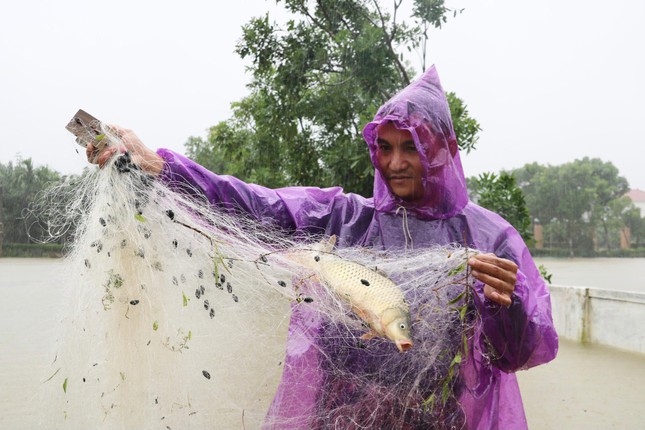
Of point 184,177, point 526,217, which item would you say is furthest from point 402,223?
point 526,217

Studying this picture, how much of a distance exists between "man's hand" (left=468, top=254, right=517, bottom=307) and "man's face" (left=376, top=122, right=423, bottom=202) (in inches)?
19.4

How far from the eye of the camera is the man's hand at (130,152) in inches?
69.3

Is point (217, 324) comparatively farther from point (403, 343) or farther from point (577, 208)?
point (577, 208)

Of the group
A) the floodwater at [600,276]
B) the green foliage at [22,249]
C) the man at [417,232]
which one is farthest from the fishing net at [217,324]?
the green foliage at [22,249]

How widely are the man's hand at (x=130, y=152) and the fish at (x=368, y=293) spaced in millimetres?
576

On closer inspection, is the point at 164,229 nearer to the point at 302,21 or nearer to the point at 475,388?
the point at 475,388

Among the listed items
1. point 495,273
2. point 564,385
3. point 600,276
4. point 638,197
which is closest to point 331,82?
point 564,385

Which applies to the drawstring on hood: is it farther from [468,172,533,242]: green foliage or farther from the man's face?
[468,172,533,242]: green foliage

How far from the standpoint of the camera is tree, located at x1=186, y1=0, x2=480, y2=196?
6.81 m

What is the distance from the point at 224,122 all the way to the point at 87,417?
1060cm

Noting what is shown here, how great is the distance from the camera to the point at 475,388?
6.29 feet

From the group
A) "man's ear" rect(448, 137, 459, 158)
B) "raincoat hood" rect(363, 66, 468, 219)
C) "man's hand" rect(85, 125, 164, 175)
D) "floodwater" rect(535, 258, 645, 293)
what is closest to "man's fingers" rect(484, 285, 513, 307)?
"raincoat hood" rect(363, 66, 468, 219)

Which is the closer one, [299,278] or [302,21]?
[299,278]

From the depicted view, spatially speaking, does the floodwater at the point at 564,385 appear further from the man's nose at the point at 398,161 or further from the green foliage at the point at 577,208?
the green foliage at the point at 577,208
